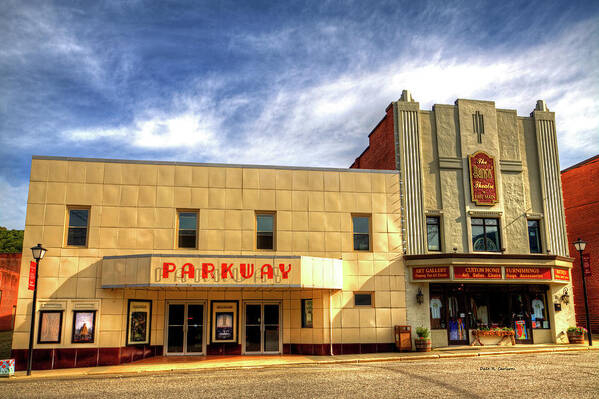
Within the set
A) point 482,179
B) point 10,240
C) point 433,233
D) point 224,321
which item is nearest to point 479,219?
point 482,179

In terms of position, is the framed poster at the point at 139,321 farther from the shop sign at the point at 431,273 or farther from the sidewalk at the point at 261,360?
the shop sign at the point at 431,273

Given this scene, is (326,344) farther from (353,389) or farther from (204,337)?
(353,389)

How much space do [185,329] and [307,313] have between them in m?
5.47

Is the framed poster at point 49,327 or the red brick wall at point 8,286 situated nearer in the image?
the framed poster at point 49,327

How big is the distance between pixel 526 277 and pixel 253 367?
45.9 ft

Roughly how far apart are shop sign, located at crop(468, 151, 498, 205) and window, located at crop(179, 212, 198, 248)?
540 inches

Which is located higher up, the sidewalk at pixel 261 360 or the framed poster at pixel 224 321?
the framed poster at pixel 224 321

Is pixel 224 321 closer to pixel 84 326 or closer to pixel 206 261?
pixel 206 261

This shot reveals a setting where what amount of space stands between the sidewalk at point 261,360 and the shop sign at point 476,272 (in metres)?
3.29

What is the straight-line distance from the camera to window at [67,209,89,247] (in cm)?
2198

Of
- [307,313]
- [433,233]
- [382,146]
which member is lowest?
[307,313]

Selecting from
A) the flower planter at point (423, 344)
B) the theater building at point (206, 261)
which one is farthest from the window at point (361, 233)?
the flower planter at point (423, 344)

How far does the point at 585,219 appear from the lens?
3256cm

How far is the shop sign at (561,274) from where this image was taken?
2514 cm
